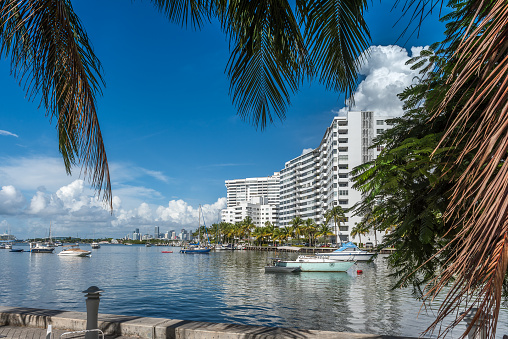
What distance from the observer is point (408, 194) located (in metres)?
4.48

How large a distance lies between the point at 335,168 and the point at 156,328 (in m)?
102

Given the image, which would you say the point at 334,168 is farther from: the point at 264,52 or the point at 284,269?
the point at 264,52

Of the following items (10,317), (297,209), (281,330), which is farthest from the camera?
(297,209)

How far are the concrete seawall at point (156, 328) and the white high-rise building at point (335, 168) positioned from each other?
77110 mm

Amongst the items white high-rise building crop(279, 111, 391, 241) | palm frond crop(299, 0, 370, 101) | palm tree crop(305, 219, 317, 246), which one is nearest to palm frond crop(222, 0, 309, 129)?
palm frond crop(299, 0, 370, 101)

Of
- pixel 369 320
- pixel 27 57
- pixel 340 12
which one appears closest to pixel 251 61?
pixel 340 12

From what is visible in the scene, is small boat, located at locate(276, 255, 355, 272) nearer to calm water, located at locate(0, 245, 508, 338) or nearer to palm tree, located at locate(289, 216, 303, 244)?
calm water, located at locate(0, 245, 508, 338)

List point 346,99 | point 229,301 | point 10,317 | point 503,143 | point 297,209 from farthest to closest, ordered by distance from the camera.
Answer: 1. point 297,209
2. point 229,301
3. point 10,317
4. point 346,99
5. point 503,143

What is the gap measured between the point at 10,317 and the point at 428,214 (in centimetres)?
827

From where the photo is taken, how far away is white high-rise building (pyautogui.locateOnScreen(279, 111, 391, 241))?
10362 centimetres

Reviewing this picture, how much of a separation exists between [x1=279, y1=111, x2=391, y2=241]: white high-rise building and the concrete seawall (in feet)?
253

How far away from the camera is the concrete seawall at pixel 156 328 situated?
6.52 meters

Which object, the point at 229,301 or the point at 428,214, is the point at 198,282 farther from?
the point at 428,214

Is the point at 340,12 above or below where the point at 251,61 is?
above
